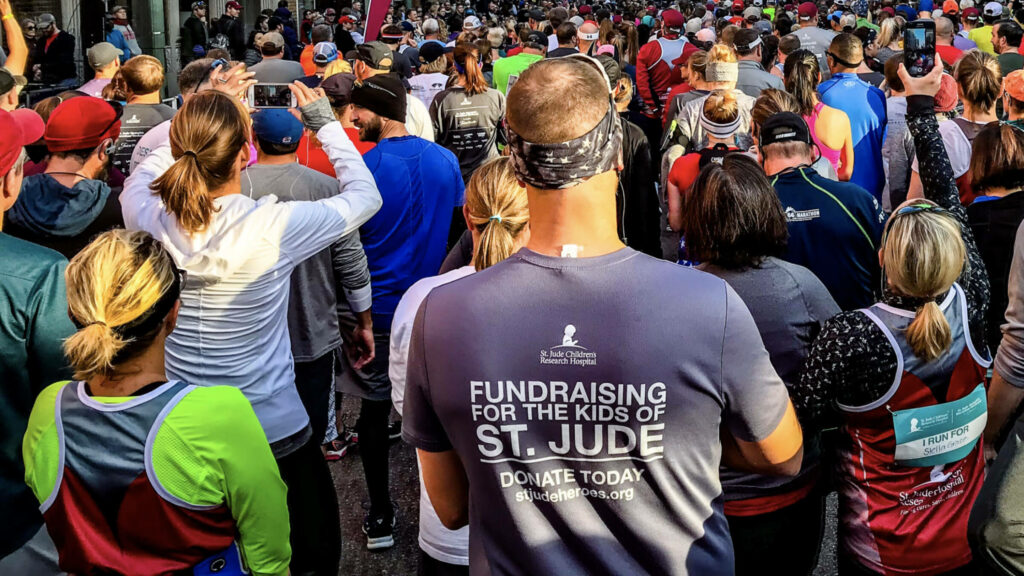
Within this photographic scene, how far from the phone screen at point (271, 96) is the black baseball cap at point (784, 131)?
1990 millimetres

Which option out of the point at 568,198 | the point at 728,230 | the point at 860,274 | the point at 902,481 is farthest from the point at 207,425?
the point at 860,274

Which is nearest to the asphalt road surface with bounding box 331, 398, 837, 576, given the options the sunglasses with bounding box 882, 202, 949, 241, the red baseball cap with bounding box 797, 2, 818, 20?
the sunglasses with bounding box 882, 202, 949, 241

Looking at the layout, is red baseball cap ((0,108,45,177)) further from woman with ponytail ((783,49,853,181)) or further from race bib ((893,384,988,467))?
woman with ponytail ((783,49,853,181))

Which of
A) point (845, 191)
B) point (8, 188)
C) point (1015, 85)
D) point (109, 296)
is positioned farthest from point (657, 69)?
point (109, 296)

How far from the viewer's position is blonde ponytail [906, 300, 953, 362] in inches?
110

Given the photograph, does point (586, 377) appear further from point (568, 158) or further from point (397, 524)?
point (397, 524)

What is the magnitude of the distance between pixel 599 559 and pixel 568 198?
0.70m

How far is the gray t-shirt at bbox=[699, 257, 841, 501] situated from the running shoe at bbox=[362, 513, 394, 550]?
195cm

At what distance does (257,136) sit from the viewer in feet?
13.4

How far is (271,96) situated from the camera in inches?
160

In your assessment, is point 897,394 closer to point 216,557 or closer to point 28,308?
point 216,557

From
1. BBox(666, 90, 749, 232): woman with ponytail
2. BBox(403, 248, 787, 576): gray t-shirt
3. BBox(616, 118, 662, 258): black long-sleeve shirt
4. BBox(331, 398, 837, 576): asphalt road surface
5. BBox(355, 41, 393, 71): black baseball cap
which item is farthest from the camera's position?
BBox(355, 41, 393, 71): black baseball cap

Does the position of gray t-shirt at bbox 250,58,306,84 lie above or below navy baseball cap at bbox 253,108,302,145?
below

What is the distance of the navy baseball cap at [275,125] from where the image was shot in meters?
4.05
